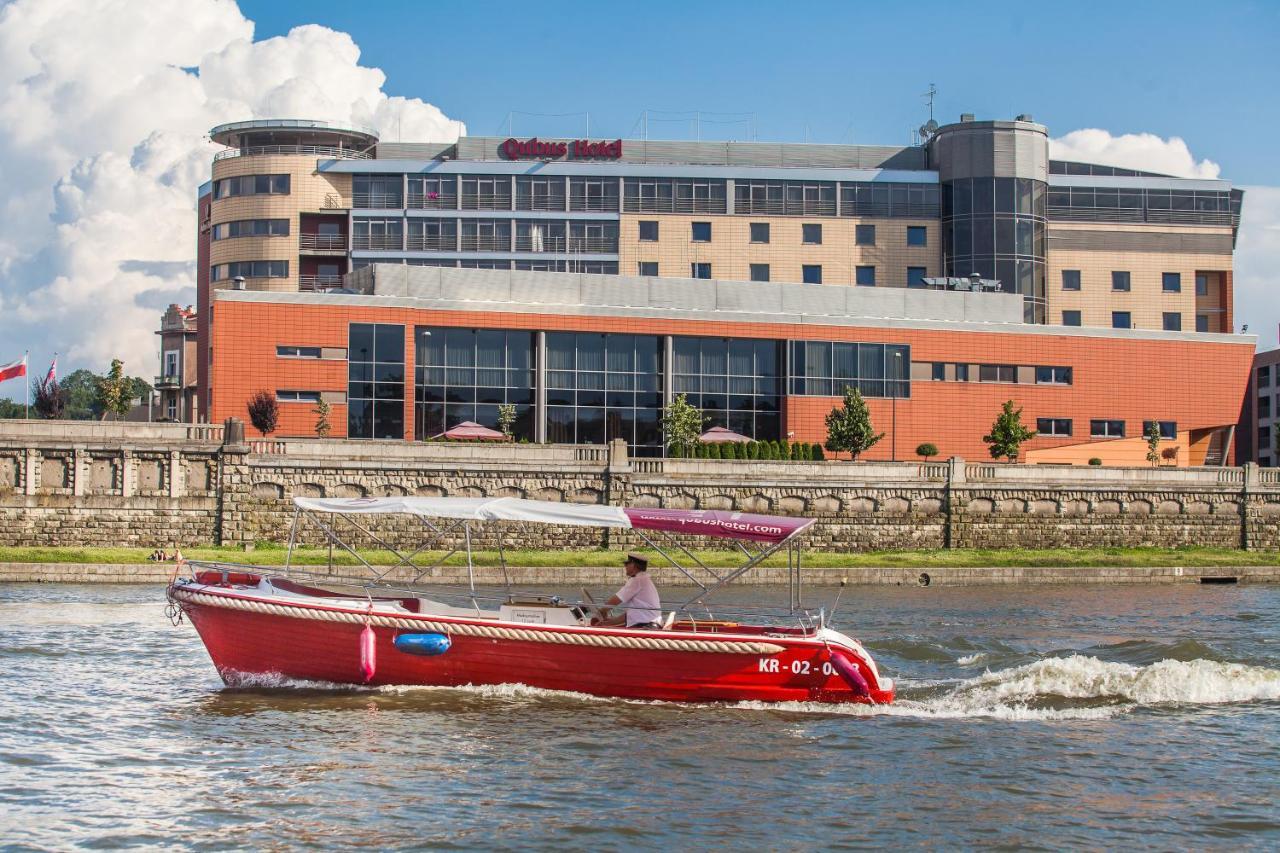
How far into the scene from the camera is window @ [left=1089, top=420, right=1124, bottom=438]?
7181cm

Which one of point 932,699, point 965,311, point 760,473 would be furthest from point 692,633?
point 965,311

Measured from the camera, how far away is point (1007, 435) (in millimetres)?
64688

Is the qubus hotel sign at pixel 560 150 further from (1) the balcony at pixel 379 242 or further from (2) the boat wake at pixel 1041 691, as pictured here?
(2) the boat wake at pixel 1041 691

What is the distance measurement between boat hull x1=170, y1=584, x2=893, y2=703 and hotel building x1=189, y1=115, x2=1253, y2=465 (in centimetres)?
4178

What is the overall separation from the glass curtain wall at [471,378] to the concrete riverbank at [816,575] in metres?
17.5

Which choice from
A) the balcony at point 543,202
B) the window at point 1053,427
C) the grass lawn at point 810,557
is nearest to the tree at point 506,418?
the grass lawn at point 810,557

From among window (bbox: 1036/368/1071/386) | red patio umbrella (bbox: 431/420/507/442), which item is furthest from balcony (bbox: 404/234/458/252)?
window (bbox: 1036/368/1071/386)

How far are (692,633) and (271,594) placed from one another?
684cm

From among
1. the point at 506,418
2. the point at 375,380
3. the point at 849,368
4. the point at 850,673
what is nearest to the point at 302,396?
the point at 375,380

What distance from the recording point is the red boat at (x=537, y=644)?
22.6m

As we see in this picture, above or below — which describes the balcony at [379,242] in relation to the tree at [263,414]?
above

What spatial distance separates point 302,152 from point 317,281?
7151 mm

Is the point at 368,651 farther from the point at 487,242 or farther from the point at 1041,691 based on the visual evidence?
the point at 487,242

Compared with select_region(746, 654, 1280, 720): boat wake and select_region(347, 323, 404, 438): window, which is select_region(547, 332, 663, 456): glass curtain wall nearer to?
select_region(347, 323, 404, 438): window
